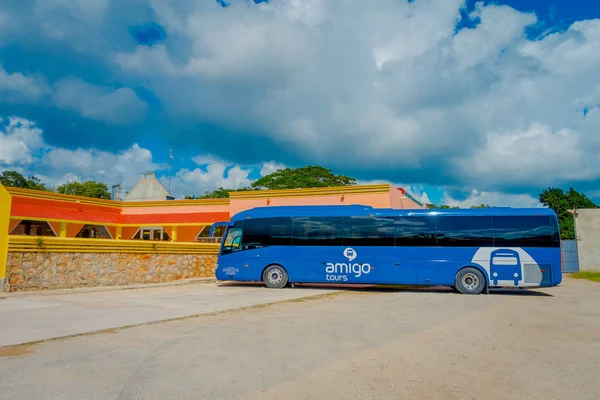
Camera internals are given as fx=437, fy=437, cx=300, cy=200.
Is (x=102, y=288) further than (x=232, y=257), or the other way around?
(x=232, y=257)

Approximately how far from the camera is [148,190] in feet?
136

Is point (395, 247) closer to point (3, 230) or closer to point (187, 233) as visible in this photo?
point (3, 230)

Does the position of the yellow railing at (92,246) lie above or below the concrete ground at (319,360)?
above

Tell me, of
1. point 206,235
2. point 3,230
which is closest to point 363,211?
point 3,230

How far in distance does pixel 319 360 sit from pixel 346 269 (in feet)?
33.1

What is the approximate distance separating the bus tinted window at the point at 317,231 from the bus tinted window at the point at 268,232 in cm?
34

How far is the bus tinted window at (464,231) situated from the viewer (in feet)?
48.0

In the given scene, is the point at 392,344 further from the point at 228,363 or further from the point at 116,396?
the point at 116,396

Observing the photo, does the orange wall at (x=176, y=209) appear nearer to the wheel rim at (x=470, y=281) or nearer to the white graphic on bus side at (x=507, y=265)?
the wheel rim at (x=470, y=281)

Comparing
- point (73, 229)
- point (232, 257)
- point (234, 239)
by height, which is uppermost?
point (73, 229)

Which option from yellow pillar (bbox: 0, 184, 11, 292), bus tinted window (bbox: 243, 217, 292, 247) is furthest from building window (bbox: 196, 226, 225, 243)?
yellow pillar (bbox: 0, 184, 11, 292)

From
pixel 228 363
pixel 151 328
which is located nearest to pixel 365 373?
pixel 228 363

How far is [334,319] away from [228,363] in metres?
3.93

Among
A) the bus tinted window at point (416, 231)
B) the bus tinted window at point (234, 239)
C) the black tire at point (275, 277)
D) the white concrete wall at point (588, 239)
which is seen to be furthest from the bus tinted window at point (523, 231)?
the white concrete wall at point (588, 239)
